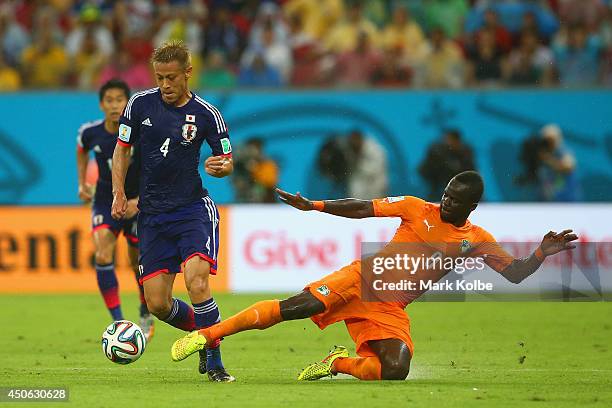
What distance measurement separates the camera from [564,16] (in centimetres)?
2017

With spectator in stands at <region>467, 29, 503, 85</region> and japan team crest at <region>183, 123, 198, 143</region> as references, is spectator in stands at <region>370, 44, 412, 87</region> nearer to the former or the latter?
spectator in stands at <region>467, 29, 503, 85</region>

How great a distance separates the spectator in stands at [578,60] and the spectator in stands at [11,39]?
8.87 m

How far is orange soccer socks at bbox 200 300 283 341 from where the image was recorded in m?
8.56

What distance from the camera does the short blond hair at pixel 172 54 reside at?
856 centimetres

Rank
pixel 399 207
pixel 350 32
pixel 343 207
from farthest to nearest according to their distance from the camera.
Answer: pixel 350 32 → pixel 399 207 → pixel 343 207

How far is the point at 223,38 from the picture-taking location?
1992 cm

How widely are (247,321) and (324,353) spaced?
245 centimetres

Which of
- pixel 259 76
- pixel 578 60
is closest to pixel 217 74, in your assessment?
pixel 259 76

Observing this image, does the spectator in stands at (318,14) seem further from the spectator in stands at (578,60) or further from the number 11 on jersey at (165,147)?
the number 11 on jersey at (165,147)

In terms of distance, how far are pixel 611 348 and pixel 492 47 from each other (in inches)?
362

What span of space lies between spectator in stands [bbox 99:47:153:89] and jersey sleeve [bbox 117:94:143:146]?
1032 cm

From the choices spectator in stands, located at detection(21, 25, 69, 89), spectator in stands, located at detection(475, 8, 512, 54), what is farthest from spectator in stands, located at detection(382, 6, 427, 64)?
spectator in stands, located at detection(21, 25, 69, 89)

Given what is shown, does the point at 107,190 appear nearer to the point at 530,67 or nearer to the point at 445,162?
the point at 445,162

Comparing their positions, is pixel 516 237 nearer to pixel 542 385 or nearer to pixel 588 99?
pixel 588 99
